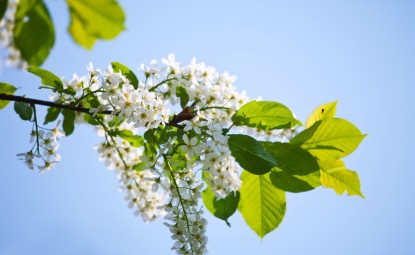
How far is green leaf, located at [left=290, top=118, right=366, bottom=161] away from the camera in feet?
6.88

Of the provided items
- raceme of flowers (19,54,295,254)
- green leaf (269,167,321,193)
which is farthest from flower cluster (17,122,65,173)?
green leaf (269,167,321,193)

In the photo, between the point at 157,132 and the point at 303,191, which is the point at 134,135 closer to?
the point at 157,132

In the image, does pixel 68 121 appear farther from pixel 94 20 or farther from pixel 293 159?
pixel 94 20

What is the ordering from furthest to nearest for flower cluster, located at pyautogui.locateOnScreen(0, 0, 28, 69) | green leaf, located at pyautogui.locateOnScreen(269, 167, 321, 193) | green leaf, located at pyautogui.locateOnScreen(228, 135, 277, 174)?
green leaf, located at pyautogui.locateOnScreen(269, 167, 321, 193), green leaf, located at pyautogui.locateOnScreen(228, 135, 277, 174), flower cluster, located at pyautogui.locateOnScreen(0, 0, 28, 69)

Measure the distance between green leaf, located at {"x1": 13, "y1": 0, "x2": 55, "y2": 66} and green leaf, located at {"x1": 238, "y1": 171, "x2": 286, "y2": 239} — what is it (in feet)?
4.99

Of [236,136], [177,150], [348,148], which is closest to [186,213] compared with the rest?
[177,150]

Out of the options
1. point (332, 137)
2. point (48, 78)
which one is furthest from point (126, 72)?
point (332, 137)

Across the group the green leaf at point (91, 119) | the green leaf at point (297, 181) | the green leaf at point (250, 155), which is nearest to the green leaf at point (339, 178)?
the green leaf at point (297, 181)

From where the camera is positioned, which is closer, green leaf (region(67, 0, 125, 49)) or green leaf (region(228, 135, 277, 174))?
green leaf (region(67, 0, 125, 49))

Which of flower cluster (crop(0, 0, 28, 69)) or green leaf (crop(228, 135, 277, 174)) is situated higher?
flower cluster (crop(0, 0, 28, 69))

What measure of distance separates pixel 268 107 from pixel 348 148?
0.50 metres

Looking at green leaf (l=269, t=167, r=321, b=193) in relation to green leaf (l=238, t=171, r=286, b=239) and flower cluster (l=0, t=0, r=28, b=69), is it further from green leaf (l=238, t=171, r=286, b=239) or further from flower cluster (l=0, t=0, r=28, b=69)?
flower cluster (l=0, t=0, r=28, b=69)

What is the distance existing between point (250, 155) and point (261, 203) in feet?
1.36

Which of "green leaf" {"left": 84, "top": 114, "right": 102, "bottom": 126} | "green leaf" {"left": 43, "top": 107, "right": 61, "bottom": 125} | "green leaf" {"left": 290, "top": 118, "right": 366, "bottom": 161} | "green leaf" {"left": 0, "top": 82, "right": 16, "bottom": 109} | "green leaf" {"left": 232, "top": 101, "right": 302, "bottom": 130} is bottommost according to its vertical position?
"green leaf" {"left": 290, "top": 118, "right": 366, "bottom": 161}
